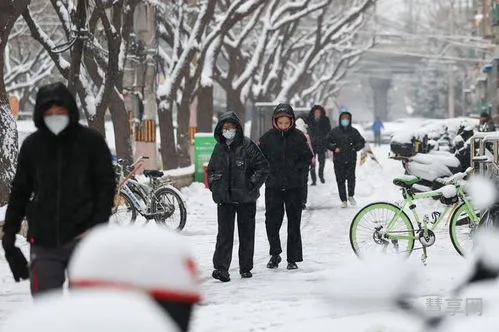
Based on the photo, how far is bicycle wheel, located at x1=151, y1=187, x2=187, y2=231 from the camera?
1460 centimetres

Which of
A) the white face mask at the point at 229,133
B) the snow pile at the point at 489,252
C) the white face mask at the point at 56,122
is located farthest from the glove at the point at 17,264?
the white face mask at the point at 229,133

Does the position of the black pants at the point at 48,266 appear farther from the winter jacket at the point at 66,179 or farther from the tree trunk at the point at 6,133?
the tree trunk at the point at 6,133

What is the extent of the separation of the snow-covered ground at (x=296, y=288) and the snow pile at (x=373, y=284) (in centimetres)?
3

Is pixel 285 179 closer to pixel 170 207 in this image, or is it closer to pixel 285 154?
pixel 285 154

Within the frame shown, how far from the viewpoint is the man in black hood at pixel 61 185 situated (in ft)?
18.6

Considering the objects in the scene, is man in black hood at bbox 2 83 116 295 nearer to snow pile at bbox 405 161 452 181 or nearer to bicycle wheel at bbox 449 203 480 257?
bicycle wheel at bbox 449 203 480 257

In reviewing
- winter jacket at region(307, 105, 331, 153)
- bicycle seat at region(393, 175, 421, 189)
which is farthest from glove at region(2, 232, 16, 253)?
winter jacket at region(307, 105, 331, 153)

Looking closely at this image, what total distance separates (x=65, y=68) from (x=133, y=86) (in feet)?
15.3

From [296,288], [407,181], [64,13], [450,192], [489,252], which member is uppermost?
[64,13]

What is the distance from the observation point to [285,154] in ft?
36.5

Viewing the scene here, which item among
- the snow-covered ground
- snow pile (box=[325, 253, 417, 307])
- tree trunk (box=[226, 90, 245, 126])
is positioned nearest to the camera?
snow pile (box=[325, 253, 417, 307])

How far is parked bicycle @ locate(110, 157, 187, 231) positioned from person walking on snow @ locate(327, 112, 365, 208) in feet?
13.0

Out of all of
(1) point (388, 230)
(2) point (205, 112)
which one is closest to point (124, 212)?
(1) point (388, 230)

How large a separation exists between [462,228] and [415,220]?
470mm
